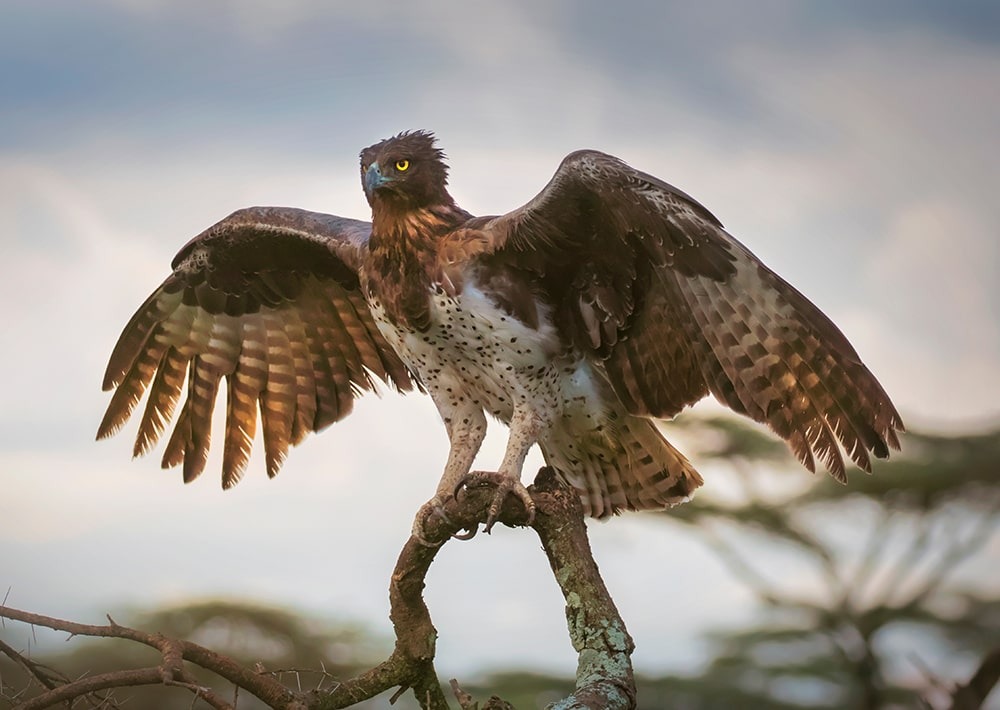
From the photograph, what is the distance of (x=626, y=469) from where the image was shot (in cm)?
427

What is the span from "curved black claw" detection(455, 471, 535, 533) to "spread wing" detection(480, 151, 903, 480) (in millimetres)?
634

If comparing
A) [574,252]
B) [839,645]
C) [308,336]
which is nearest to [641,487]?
[574,252]

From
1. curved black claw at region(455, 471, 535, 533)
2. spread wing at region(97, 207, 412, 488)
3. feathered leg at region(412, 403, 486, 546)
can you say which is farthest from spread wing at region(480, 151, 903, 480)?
spread wing at region(97, 207, 412, 488)

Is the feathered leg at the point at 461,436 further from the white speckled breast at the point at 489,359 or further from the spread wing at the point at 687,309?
the spread wing at the point at 687,309

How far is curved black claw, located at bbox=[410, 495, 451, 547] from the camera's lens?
3.68 meters

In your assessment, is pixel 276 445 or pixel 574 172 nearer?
pixel 574 172

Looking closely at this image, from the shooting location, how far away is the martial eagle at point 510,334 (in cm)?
369

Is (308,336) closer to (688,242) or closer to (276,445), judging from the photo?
(276,445)

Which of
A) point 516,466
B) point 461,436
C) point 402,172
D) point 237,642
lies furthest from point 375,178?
point 237,642

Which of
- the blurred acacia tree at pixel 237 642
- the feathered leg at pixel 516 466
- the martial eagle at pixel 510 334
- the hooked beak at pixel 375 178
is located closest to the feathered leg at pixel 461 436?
the martial eagle at pixel 510 334

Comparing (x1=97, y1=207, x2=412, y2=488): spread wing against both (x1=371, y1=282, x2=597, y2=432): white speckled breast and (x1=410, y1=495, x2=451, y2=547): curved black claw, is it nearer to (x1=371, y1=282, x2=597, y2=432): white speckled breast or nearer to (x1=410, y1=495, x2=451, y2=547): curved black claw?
(x1=371, y1=282, x2=597, y2=432): white speckled breast

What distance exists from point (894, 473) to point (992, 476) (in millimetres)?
550

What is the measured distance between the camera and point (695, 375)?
157 inches

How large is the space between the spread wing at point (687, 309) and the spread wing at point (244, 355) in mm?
1027
